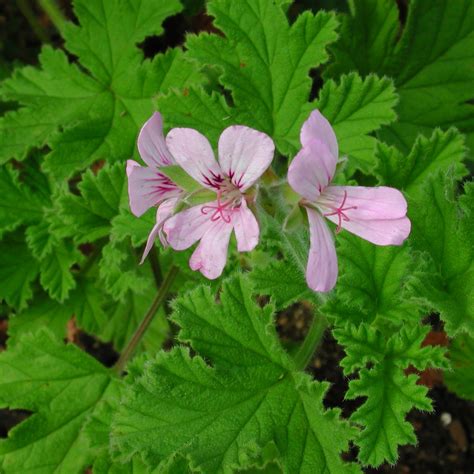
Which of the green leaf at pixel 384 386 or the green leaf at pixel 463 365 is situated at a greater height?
the green leaf at pixel 384 386

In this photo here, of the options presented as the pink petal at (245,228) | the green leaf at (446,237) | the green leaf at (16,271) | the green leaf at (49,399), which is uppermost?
the pink petal at (245,228)

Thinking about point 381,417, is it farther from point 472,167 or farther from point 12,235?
point 12,235

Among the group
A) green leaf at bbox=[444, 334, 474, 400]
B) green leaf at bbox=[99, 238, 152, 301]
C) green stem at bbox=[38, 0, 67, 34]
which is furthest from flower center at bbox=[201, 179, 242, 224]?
green stem at bbox=[38, 0, 67, 34]

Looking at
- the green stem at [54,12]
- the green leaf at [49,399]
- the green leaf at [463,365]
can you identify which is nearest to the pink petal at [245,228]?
the green leaf at [463,365]

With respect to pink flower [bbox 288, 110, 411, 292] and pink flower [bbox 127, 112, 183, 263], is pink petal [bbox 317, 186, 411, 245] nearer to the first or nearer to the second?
pink flower [bbox 288, 110, 411, 292]

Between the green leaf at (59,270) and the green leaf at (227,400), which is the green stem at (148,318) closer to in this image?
the green leaf at (59,270)

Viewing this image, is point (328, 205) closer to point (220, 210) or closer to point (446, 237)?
point (220, 210)
